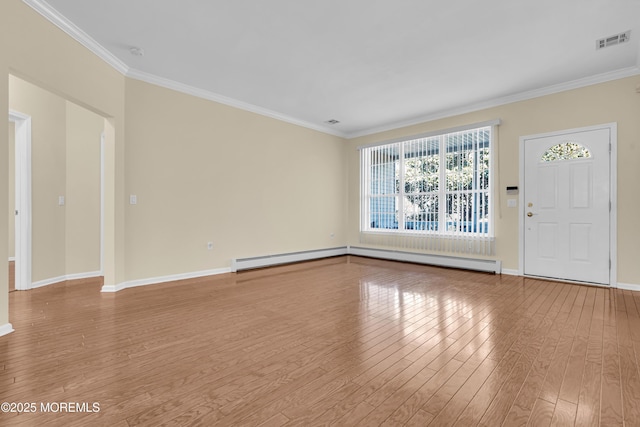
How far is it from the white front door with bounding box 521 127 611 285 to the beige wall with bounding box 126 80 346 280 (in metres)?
4.09

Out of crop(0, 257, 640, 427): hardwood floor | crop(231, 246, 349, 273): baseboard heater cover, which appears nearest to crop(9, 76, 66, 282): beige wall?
crop(0, 257, 640, 427): hardwood floor

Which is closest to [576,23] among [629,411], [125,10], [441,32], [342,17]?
[441,32]

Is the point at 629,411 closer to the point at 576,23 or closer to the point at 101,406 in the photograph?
the point at 101,406

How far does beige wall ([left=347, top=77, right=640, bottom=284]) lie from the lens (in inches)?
159

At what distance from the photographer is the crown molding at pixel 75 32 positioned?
2.79 m

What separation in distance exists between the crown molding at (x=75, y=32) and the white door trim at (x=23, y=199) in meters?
1.48

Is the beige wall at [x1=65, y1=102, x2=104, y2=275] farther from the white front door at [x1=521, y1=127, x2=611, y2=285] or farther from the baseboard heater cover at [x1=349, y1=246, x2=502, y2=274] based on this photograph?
the white front door at [x1=521, y1=127, x2=611, y2=285]

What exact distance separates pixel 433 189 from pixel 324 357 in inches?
187

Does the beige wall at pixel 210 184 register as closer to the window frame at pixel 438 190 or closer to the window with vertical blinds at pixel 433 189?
the window frame at pixel 438 190

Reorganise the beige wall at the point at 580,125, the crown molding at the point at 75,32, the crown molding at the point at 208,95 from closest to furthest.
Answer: the crown molding at the point at 75,32, the beige wall at the point at 580,125, the crown molding at the point at 208,95

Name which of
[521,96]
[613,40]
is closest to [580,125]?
[521,96]

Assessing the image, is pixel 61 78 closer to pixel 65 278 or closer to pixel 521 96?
pixel 65 278

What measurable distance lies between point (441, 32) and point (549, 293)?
3573 millimetres

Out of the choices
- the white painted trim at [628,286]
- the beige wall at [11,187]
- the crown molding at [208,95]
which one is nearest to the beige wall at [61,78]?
the crown molding at [208,95]
